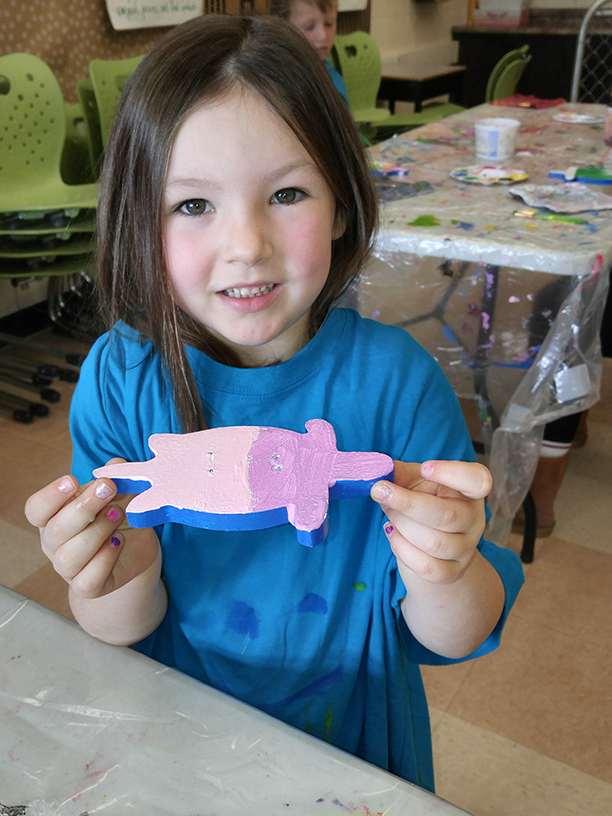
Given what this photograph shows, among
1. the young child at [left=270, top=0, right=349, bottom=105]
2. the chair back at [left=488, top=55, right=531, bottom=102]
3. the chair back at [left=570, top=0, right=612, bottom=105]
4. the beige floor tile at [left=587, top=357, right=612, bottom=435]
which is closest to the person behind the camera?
the beige floor tile at [left=587, top=357, right=612, bottom=435]

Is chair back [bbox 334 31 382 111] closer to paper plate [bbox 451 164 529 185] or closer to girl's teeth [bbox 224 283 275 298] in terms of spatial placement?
paper plate [bbox 451 164 529 185]

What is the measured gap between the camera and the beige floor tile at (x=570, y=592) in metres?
Result: 1.55

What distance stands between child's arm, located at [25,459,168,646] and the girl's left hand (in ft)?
0.69

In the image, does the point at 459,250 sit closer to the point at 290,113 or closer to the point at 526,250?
the point at 526,250

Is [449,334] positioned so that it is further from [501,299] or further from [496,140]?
[496,140]

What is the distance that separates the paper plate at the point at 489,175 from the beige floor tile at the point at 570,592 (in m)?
0.90

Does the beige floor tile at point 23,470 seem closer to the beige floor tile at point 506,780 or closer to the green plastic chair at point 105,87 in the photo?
the green plastic chair at point 105,87

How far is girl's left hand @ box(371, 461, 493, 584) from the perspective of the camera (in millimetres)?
513

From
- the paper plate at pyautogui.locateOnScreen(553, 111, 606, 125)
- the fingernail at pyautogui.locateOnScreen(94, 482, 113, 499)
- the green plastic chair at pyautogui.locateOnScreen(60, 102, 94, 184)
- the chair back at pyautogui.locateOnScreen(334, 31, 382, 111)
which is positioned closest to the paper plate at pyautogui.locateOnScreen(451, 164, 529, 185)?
the paper plate at pyautogui.locateOnScreen(553, 111, 606, 125)

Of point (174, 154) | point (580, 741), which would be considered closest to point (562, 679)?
point (580, 741)

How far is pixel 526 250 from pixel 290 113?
786 millimetres

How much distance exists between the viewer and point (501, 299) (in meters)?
1.43

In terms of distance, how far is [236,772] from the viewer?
45 centimetres

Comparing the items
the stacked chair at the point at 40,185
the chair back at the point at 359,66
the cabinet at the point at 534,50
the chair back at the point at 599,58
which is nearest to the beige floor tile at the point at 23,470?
the stacked chair at the point at 40,185
